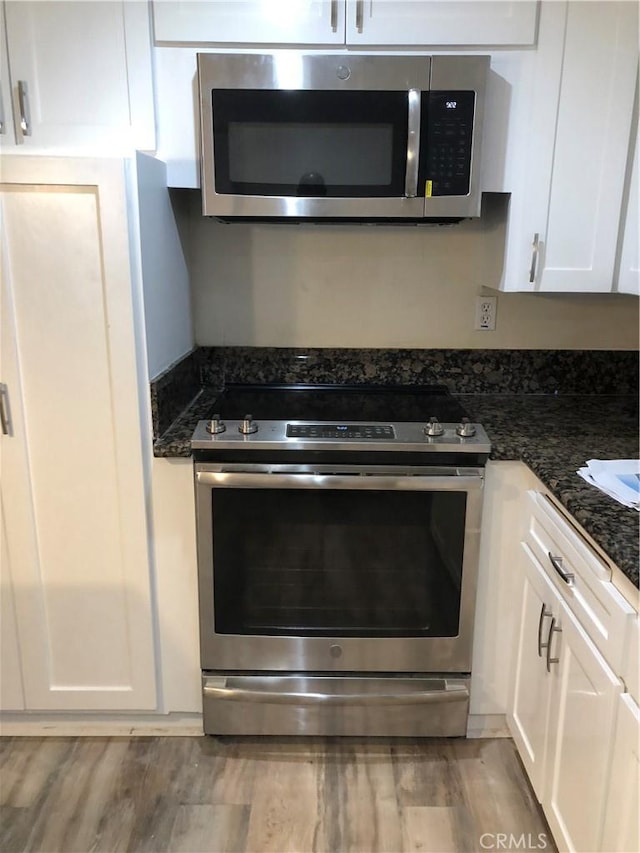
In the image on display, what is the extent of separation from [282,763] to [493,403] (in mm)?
1215

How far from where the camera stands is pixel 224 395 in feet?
6.55

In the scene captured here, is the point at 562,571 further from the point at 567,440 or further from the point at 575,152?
the point at 575,152

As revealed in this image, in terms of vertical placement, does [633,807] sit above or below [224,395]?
below

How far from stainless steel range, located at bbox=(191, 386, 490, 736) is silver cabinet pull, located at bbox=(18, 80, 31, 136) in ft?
2.85

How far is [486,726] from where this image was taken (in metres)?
1.84

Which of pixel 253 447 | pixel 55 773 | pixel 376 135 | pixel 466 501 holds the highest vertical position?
pixel 376 135

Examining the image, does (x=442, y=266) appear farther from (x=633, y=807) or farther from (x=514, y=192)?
(x=633, y=807)

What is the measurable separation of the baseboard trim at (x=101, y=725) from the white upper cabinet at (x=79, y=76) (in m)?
1.55

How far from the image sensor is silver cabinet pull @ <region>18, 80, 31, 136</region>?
1592mm

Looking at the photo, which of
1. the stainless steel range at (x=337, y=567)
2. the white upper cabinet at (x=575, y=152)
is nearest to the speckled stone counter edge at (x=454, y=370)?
the stainless steel range at (x=337, y=567)

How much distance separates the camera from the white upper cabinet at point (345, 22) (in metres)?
1.57

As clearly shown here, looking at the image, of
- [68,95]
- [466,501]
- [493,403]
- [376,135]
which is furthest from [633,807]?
[68,95]

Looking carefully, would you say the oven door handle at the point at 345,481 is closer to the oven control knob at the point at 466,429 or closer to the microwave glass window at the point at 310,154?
the oven control knob at the point at 466,429

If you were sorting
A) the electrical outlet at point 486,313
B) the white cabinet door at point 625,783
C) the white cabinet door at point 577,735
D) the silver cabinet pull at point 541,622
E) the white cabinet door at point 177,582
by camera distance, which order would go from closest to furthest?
the white cabinet door at point 625,783 → the white cabinet door at point 577,735 → the silver cabinet pull at point 541,622 → the white cabinet door at point 177,582 → the electrical outlet at point 486,313
